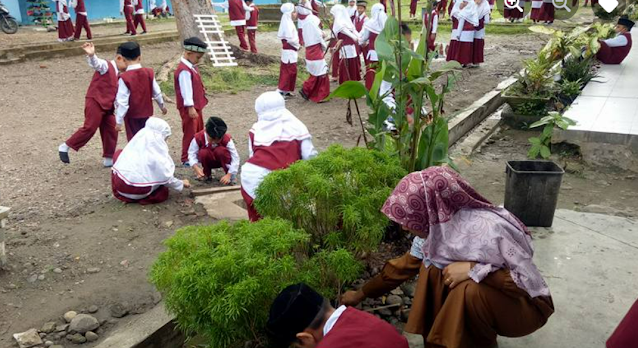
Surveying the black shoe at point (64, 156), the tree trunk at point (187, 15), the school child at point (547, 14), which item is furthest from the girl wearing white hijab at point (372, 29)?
the school child at point (547, 14)

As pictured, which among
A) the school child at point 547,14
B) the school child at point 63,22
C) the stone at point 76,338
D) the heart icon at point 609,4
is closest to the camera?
the stone at point 76,338

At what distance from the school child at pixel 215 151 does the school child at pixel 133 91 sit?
87 cm

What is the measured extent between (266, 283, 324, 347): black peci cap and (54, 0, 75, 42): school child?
44.2 feet

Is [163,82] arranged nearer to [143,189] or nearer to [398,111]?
[143,189]

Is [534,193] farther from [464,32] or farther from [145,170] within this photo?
[464,32]

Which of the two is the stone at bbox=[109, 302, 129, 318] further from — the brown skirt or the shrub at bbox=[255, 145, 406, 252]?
the brown skirt

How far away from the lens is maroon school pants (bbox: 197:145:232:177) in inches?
225

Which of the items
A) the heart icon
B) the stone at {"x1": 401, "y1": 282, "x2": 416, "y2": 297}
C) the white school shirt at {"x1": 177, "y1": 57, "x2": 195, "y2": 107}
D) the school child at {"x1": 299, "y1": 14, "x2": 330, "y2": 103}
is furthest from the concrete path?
the heart icon

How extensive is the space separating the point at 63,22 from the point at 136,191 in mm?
10408

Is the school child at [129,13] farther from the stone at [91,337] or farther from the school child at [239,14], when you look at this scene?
the stone at [91,337]

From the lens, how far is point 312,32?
946cm

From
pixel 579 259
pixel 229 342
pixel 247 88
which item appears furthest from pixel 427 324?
pixel 247 88

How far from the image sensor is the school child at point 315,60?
30.8 feet

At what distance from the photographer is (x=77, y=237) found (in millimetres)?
4609
